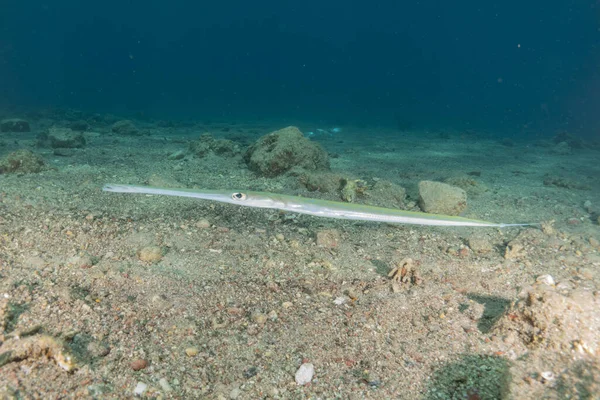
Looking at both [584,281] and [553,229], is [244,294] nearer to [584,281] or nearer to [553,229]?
[584,281]

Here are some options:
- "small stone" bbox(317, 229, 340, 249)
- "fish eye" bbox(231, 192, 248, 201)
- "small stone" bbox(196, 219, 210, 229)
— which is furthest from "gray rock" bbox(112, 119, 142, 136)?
"fish eye" bbox(231, 192, 248, 201)

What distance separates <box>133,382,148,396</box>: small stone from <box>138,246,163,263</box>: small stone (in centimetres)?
180

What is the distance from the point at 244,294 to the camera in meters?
3.41

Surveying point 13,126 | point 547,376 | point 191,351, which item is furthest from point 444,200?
point 13,126

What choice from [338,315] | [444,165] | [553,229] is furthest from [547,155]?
[338,315]

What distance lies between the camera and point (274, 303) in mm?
3303

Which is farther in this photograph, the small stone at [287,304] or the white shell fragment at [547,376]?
the small stone at [287,304]

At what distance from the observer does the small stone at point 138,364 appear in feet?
7.86

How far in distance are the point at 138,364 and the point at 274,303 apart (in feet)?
4.16

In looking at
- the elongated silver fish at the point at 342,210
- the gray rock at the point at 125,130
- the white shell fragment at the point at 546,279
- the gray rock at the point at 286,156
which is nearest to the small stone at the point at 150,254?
the elongated silver fish at the point at 342,210

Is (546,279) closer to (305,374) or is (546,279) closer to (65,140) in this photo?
(305,374)

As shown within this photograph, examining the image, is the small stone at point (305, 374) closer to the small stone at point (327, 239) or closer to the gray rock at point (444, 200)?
the small stone at point (327, 239)

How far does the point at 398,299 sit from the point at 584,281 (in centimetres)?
246

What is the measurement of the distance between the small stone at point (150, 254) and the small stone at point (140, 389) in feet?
5.90
